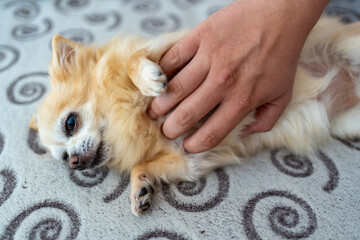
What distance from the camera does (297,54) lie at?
38.1 inches

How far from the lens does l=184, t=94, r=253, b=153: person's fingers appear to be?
0.94 metres

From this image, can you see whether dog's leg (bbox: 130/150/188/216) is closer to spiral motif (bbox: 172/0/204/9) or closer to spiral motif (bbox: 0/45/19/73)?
spiral motif (bbox: 0/45/19/73)

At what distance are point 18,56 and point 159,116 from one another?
1055 mm

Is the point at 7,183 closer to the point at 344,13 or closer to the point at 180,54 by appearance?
the point at 180,54

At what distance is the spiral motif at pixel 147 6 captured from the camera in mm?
1915

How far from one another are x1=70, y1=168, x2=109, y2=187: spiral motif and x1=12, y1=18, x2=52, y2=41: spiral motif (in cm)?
105

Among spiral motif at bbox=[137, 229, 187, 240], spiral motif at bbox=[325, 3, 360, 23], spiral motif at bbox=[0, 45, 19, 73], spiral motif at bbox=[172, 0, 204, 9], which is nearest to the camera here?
spiral motif at bbox=[137, 229, 187, 240]

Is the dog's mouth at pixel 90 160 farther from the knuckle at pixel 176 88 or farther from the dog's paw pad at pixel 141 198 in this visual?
the knuckle at pixel 176 88

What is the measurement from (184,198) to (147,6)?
56.7 inches

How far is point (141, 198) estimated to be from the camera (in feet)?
3.21

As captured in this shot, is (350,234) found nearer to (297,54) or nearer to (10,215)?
(297,54)

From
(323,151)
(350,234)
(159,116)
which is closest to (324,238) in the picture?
(350,234)

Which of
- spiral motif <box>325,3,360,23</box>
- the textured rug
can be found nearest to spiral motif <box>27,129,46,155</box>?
the textured rug

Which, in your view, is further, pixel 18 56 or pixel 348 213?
pixel 18 56
